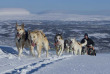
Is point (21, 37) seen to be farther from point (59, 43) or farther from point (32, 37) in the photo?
point (59, 43)

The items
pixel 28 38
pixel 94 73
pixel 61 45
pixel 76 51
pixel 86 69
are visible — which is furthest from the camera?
pixel 76 51

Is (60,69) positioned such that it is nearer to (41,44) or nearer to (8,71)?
(8,71)

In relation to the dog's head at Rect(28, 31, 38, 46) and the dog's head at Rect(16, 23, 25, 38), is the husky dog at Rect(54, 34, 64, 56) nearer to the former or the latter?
the dog's head at Rect(28, 31, 38, 46)

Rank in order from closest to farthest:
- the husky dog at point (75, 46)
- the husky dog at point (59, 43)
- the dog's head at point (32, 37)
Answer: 1. the dog's head at point (32, 37)
2. the husky dog at point (59, 43)
3. the husky dog at point (75, 46)

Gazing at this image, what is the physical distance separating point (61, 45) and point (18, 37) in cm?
178

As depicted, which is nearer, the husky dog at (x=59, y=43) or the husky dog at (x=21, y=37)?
the husky dog at (x=21, y=37)

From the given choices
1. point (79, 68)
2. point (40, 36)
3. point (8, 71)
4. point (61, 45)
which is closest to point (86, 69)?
point (79, 68)

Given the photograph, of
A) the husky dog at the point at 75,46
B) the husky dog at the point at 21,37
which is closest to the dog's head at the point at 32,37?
the husky dog at the point at 21,37

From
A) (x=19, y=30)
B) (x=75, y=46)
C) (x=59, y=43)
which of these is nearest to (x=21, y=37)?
(x=19, y=30)

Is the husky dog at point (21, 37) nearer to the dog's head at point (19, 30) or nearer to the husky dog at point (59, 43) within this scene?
the dog's head at point (19, 30)

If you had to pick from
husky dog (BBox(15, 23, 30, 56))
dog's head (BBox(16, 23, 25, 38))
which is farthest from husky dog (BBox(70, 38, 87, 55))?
dog's head (BBox(16, 23, 25, 38))

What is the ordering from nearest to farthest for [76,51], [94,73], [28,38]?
[94,73]
[28,38]
[76,51]

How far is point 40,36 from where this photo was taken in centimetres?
763

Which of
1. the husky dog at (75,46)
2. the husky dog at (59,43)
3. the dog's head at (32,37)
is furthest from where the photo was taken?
the husky dog at (75,46)
